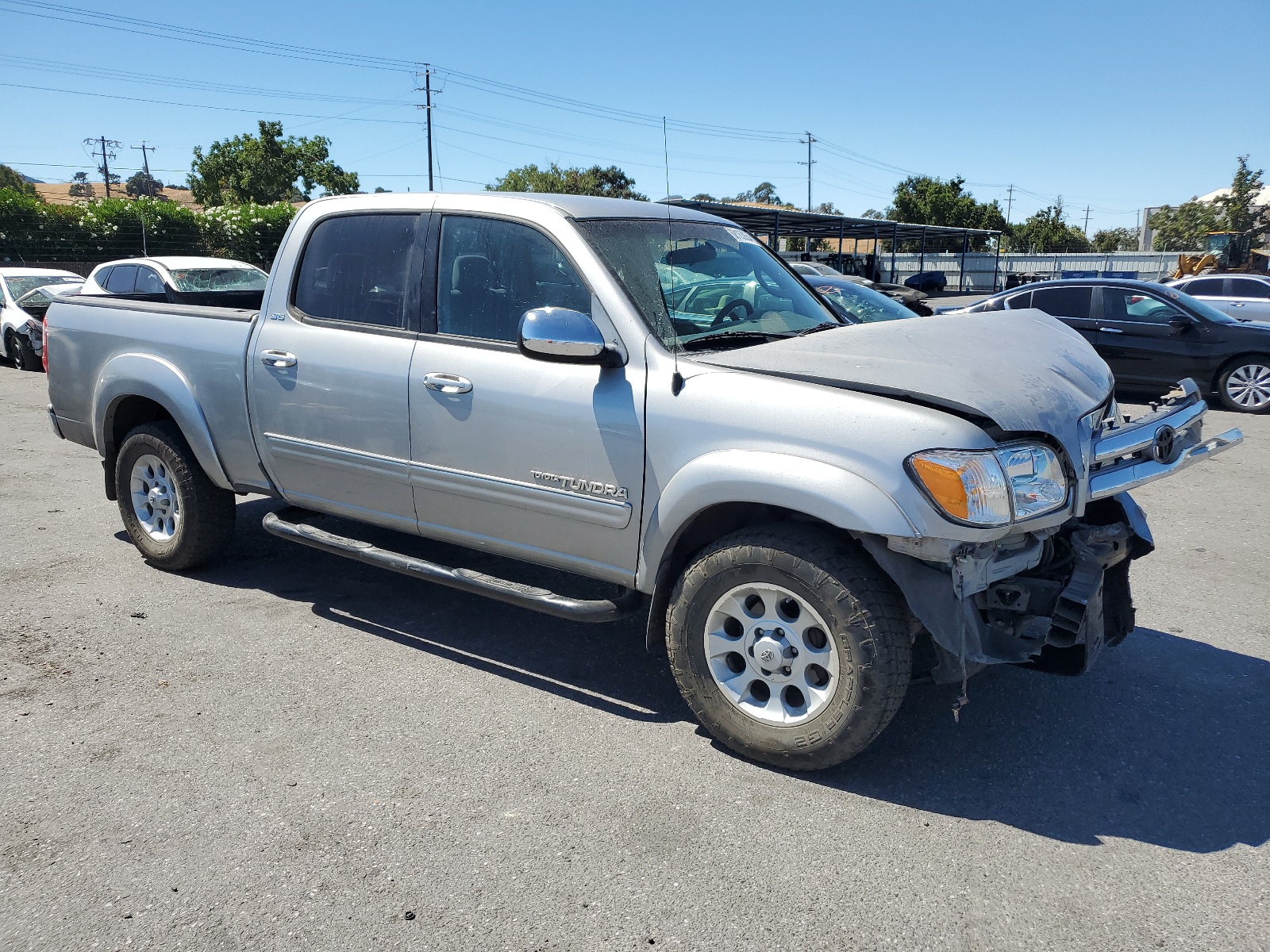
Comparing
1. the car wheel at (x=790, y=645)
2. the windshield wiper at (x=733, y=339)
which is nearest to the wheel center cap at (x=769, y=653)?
the car wheel at (x=790, y=645)

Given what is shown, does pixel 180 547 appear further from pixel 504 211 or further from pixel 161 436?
pixel 504 211

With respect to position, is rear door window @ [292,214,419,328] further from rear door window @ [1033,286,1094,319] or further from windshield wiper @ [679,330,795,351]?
rear door window @ [1033,286,1094,319]

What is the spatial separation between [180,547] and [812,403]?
3.78 m

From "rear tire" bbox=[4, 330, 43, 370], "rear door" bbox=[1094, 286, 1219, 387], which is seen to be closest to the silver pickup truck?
"rear door" bbox=[1094, 286, 1219, 387]

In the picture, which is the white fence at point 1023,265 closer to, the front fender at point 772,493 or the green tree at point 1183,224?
the green tree at point 1183,224

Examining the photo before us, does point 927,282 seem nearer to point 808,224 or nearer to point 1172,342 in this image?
point 1172,342

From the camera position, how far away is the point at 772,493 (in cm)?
329

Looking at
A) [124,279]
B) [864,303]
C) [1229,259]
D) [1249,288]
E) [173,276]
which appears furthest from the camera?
[1229,259]

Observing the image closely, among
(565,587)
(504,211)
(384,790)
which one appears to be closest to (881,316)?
(565,587)

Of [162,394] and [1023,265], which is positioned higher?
[1023,265]

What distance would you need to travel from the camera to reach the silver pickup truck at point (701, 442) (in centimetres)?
319

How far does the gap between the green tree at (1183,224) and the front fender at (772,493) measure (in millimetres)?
68408

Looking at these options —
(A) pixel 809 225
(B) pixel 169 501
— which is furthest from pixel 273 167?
(B) pixel 169 501

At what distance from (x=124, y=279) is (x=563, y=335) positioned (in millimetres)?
11670
